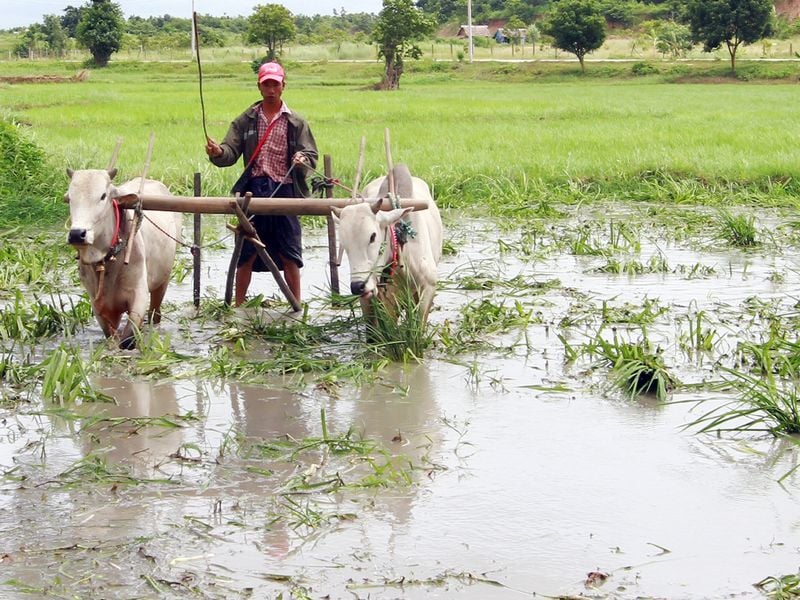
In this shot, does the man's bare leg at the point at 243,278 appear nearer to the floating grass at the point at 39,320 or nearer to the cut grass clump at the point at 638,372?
the floating grass at the point at 39,320

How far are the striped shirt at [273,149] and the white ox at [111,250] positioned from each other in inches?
28.1

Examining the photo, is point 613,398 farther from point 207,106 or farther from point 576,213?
point 207,106

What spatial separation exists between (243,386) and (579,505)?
87.5 inches

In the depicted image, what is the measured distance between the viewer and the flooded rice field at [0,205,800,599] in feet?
11.7

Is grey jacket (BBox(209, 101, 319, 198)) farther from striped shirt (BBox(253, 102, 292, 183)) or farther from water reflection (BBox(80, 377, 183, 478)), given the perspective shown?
water reflection (BBox(80, 377, 183, 478))

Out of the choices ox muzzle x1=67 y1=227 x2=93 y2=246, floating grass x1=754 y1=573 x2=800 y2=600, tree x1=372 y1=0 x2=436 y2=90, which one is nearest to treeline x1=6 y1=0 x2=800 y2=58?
tree x1=372 y1=0 x2=436 y2=90

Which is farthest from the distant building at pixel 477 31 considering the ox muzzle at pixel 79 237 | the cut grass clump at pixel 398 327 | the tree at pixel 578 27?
the ox muzzle at pixel 79 237

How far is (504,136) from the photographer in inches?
667

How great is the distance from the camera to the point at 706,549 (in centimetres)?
375

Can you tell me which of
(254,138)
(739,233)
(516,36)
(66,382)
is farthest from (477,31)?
(66,382)

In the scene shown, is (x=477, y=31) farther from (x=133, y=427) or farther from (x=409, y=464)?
(x=409, y=464)

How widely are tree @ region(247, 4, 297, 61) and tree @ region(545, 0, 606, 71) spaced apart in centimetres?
1285

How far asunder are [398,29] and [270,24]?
39.8ft

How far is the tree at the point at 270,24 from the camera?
52.2 meters
